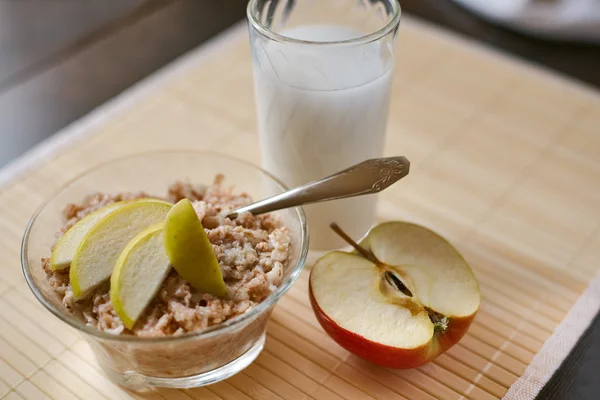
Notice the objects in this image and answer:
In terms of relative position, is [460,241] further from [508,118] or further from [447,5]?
[447,5]

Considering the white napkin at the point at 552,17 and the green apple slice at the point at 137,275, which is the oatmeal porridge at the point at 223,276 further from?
the white napkin at the point at 552,17

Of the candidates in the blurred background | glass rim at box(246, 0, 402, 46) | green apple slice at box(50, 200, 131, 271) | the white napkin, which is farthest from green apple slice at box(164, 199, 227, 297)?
the white napkin

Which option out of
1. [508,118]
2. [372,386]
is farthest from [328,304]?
[508,118]

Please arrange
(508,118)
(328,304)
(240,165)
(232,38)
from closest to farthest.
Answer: (328,304) → (240,165) → (508,118) → (232,38)

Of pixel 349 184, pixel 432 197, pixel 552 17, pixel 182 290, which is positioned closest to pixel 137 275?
pixel 182 290

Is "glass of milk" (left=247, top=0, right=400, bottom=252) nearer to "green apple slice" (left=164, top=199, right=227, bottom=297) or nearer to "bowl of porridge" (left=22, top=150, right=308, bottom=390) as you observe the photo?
"bowl of porridge" (left=22, top=150, right=308, bottom=390)

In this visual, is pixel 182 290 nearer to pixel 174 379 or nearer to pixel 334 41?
pixel 174 379
